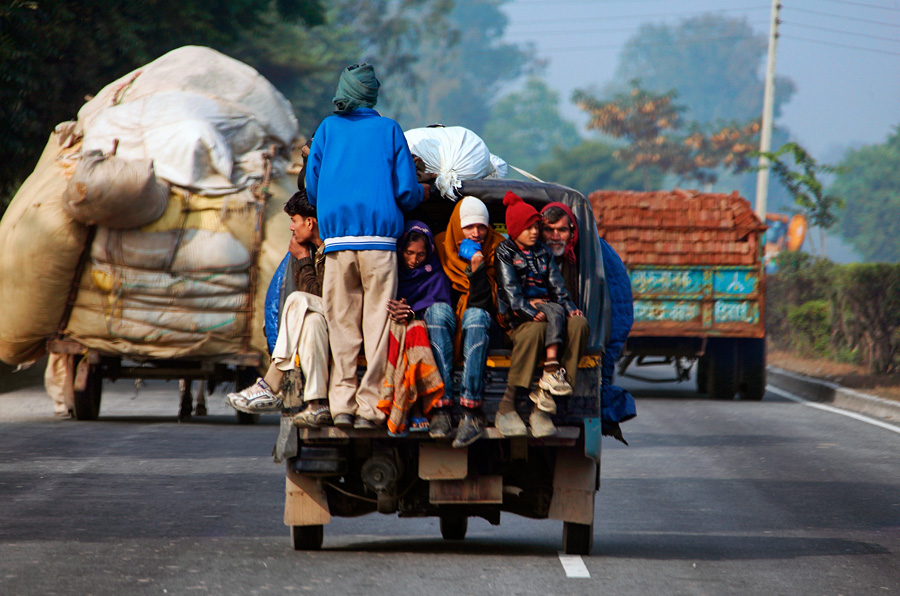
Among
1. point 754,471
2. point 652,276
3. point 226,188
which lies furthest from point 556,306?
point 652,276

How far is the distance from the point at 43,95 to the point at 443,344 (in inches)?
582

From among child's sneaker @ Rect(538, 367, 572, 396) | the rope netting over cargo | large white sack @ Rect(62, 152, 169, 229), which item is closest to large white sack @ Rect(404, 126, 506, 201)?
child's sneaker @ Rect(538, 367, 572, 396)

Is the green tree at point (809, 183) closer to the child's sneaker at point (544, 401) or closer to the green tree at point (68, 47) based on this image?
the green tree at point (68, 47)

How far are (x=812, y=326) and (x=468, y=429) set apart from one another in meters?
19.8

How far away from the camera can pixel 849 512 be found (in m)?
9.03

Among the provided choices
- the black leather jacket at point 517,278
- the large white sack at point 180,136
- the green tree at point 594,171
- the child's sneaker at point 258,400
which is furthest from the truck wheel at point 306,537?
the green tree at point 594,171

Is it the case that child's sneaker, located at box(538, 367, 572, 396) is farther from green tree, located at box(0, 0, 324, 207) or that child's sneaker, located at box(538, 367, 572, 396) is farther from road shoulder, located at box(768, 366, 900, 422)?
green tree, located at box(0, 0, 324, 207)

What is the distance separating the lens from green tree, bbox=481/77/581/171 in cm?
13375

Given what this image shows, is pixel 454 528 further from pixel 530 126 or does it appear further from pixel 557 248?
pixel 530 126

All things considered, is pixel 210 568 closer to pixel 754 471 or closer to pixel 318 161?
pixel 318 161

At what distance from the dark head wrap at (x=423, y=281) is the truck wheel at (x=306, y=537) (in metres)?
1.43

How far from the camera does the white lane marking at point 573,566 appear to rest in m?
6.61

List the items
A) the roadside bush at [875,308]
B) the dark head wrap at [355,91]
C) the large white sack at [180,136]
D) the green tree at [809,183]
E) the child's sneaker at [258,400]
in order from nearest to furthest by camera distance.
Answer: the child's sneaker at [258,400] → the dark head wrap at [355,91] → the large white sack at [180,136] → the roadside bush at [875,308] → the green tree at [809,183]

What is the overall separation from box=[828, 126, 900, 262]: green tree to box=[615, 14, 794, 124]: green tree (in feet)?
212
